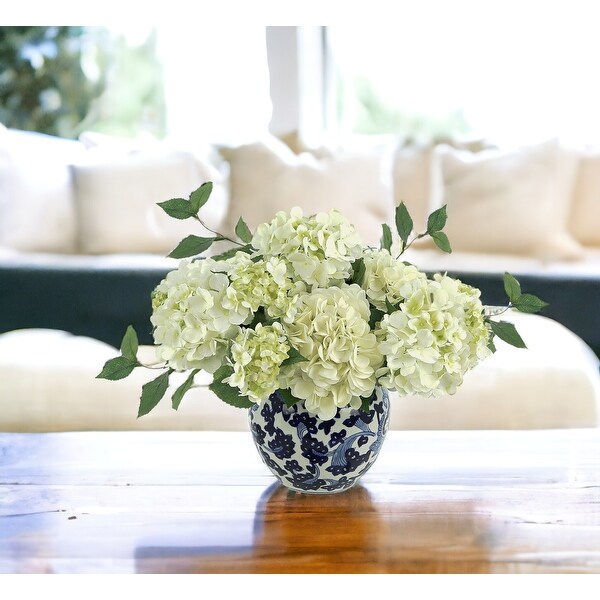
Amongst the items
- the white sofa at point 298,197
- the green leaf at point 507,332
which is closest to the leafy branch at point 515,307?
the green leaf at point 507,332

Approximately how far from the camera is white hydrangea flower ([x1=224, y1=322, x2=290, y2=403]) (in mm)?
805

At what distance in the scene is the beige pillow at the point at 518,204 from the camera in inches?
102

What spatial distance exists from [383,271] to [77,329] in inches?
68.0

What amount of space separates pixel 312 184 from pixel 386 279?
5.92 ft

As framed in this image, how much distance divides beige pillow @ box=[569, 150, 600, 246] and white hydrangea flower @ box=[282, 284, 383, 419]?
2.02 meters

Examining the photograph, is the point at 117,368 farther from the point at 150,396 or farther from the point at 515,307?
the point at 515,307

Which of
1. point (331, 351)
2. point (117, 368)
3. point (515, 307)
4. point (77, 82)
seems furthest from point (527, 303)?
point (77, 82)

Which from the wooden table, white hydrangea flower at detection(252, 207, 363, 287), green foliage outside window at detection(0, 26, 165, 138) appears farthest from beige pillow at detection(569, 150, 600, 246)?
white hydrangea flower at detection(252, 207, 363, 287)

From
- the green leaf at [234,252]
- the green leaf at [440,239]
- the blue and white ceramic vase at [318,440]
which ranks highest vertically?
the green leaf at [440,239]

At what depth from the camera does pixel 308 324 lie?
2.75ft

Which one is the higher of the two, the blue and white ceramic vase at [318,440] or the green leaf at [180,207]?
the green leaf at [180,207]

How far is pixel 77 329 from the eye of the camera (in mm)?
2436

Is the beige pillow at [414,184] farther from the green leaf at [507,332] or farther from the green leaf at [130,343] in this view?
the green leaf at [130,343]

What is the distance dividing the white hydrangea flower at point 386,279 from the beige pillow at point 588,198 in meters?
1.95
